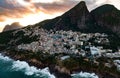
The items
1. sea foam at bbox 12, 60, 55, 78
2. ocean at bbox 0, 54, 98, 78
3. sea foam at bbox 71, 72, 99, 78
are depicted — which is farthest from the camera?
sea foam at bbox 12, 60, 55, 78

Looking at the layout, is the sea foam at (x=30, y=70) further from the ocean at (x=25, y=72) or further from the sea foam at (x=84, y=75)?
the sea foam at (x=84, y=75)

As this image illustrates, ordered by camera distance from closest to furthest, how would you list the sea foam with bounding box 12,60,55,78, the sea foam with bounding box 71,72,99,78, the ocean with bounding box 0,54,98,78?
the sea foam with bounding box 71,72,99,78 → the ocean with bounding box 0,54,98,78 → the sea foam with bounding box 12,60,55,78

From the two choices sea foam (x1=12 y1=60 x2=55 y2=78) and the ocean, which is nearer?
the ocean

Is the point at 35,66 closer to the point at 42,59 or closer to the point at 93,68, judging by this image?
the point at 42,59

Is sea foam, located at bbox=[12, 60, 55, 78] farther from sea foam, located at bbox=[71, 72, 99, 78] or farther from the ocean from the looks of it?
sea foam, located at bbox=[71, 72, 99, 78]

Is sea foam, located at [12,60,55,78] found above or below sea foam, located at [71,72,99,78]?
above

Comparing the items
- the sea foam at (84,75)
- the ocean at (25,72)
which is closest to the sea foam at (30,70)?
the ocean at (25,72)

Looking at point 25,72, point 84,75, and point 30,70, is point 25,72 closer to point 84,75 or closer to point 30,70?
point 30,70

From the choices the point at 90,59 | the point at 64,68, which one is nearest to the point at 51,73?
the point at 64,68

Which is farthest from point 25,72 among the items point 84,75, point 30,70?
point 84,75

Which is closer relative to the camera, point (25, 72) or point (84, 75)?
point (84, 75)

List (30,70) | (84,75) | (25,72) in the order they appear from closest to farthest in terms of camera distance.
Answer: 1. (84,75)
2. (25,72)
3. (30,70)

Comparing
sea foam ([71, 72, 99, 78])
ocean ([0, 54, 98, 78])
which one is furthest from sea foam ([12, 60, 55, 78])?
sea foam ([71, 72, 99, 78])
